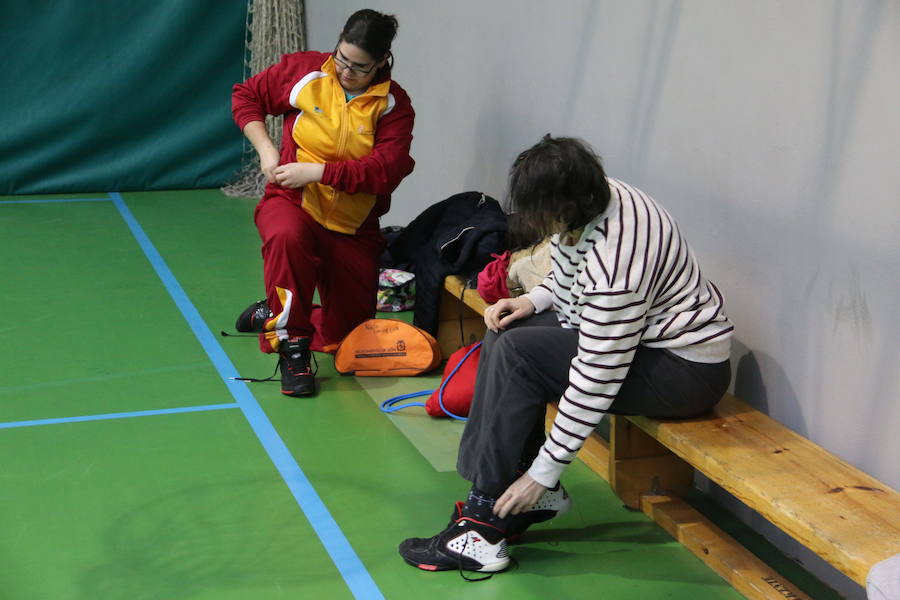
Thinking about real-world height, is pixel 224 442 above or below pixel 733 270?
below

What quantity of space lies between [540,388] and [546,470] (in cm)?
20

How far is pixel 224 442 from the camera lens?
3.05 metres

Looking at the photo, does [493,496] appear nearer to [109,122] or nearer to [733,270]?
[733,270]

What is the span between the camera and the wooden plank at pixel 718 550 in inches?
92.7

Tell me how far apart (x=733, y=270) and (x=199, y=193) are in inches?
158

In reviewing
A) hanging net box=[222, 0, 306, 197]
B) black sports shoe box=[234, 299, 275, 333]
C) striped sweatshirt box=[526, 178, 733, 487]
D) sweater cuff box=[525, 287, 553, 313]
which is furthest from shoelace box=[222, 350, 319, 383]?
hanging net box=[222, 0, 306, 197]

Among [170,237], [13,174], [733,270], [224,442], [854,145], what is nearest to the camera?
[854,145]

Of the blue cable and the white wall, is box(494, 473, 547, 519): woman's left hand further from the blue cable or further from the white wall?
the blue cable

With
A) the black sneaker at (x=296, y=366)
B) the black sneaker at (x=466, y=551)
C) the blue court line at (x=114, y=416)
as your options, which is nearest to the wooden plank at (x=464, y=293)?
the black sneaker at (x=296, y=366)

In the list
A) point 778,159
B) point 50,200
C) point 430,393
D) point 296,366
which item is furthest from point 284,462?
point 50,200

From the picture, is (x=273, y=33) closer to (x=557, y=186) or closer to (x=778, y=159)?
(x=778, y=159)

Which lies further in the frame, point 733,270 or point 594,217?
point 733,270

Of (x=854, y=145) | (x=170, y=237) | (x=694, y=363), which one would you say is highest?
(x=854, y=145)

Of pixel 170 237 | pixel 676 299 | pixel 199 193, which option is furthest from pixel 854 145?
pixel 199 193
